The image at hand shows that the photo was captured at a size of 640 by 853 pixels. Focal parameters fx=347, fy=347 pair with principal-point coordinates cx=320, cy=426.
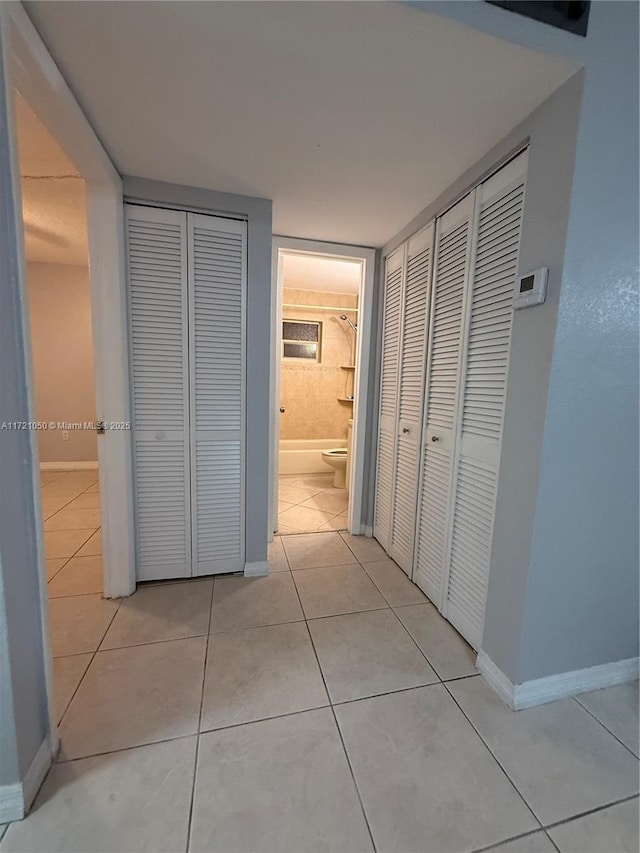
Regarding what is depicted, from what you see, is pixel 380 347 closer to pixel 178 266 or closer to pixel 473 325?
pixel 473 325

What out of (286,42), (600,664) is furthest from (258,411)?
(600,664)

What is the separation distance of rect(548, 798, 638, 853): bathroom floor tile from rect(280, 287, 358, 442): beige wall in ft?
12.9

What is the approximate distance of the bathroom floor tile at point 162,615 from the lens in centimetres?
158

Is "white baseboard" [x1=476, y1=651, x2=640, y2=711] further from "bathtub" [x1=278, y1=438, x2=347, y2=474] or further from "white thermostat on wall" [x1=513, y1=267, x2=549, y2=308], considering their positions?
"bathtub" [x1=278, y1=438, x2=347, y2=474]

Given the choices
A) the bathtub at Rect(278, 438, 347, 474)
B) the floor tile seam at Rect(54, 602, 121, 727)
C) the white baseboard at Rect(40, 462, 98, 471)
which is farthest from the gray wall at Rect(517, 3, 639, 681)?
the white baseboard at Rect(40, 462, 98, 471)

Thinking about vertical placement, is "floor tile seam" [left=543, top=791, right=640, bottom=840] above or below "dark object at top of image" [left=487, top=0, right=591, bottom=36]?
below

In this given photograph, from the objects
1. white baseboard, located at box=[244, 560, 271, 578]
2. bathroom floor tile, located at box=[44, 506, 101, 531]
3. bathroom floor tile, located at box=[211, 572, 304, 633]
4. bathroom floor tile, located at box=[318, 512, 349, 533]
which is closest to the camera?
bathroom floor tile, located at box=[211, 572, 304, 633]

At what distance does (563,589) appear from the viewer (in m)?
1.26

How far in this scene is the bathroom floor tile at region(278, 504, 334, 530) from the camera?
9.37 ft

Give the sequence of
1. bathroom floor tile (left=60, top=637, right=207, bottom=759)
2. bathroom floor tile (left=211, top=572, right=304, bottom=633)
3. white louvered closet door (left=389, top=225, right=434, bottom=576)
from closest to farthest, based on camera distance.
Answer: bathroom floor tile (left=60, top=637, right=207, bottom=759)
bathroom floor tile (left=211, top=572, right=304, bottom=633)
white louvered closet door (left=389, top=225, right=434, bottom=576)

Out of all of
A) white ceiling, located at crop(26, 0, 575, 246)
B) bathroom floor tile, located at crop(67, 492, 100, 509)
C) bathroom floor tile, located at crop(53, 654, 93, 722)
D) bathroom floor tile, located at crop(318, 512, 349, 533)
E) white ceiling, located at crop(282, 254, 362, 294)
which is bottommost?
bathroom floor tile, located at crop(53, 654, 93, 722)

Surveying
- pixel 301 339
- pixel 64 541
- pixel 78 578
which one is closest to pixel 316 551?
pixel 78 578

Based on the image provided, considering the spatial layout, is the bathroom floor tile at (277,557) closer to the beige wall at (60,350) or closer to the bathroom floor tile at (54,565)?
the bathroom floor tile at (54,565)

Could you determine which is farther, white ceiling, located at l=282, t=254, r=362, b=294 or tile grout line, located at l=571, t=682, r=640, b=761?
white ceiling, located at l=282, t=254, r=362, b=294
